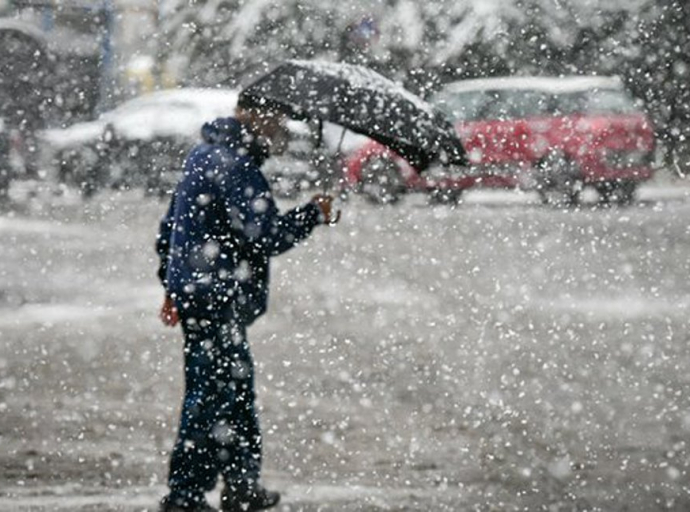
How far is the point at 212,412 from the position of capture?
5.31 metres

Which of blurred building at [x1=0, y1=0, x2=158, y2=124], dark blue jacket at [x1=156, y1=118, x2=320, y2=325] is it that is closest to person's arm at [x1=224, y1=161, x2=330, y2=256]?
dark blue jacket at [x1=156, y1=118, x2=320, y2=325]

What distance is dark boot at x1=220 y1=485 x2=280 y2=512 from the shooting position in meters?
5.38

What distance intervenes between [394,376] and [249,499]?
3186 millimetres

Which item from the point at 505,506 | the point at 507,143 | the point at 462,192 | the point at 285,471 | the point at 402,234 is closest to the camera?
the point at 505,506

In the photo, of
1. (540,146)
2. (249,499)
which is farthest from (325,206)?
(540,146)

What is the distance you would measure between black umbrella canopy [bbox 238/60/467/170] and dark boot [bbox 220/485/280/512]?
128 centimetres

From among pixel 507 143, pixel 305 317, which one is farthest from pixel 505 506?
pixel 507 143

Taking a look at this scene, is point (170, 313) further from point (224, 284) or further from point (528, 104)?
point (528, 104)

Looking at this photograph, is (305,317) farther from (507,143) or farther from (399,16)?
(399,16)

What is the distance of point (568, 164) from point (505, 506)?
50.0 feet

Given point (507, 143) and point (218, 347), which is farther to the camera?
point (507, 143)

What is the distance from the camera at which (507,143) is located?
20594 millimetres

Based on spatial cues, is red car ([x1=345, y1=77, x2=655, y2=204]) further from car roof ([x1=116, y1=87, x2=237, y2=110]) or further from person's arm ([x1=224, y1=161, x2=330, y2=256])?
person's arm ([x1=224, y1=161, x2=330, y2=256])

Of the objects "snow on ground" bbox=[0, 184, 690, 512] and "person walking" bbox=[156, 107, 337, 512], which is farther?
"snow on ground" bbox=[0, 184, 690, 512]
